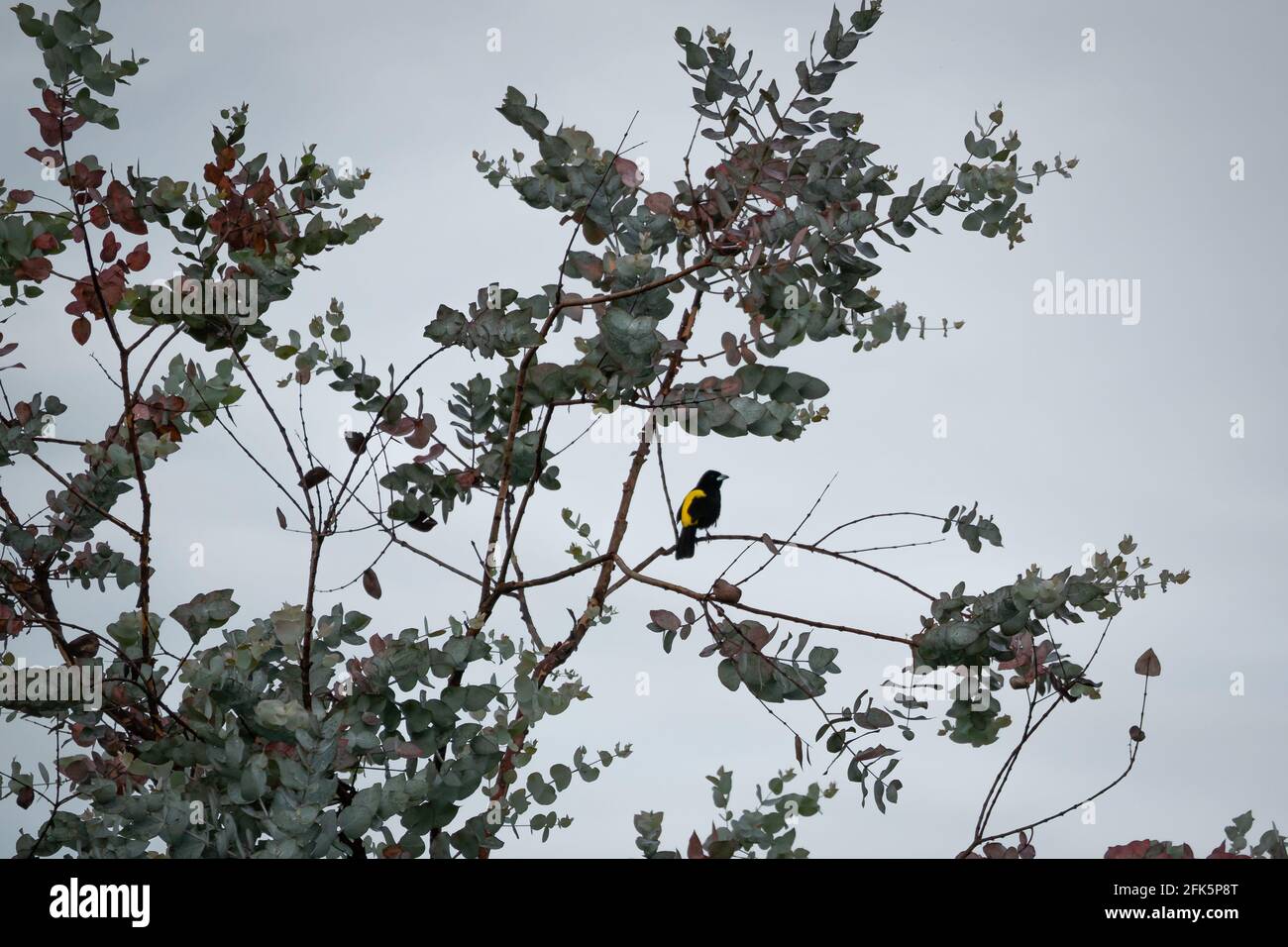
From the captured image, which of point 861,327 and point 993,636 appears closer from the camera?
point 993,636

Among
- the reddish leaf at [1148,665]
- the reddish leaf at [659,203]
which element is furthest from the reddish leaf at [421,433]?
the reddish leaf at [1148,665]

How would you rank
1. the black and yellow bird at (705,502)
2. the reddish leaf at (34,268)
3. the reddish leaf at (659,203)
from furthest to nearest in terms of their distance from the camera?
the black and yellow bird at (705,502) < the reddish leaf at (34,268) < the reddish leaf at (659,203)

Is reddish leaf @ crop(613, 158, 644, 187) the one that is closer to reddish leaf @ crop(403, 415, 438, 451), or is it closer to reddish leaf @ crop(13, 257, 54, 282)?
reddish leaf @ crop(403, 415, 438, 451)

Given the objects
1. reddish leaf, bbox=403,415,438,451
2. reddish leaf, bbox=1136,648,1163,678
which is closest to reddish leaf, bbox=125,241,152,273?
reddish leaf, bbox=403,415,438,451

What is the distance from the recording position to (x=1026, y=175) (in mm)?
3770

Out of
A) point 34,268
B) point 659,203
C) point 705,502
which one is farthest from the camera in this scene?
point 705,502

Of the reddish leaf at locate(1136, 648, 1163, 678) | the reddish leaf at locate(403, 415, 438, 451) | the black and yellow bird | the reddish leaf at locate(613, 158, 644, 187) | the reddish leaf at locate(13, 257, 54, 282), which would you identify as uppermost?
the reddish leaf at locate(613, 158, 644, 187)

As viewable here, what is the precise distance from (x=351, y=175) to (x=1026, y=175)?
221 centimetres

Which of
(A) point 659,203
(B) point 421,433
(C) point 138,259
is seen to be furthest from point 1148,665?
(C) point 138,259

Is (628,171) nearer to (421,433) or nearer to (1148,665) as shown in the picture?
(421,433)

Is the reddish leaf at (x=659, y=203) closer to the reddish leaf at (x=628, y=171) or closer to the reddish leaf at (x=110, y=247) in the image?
the reddish leaf at (x=628, y=171)

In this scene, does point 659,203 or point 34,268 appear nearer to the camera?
point 659,203
